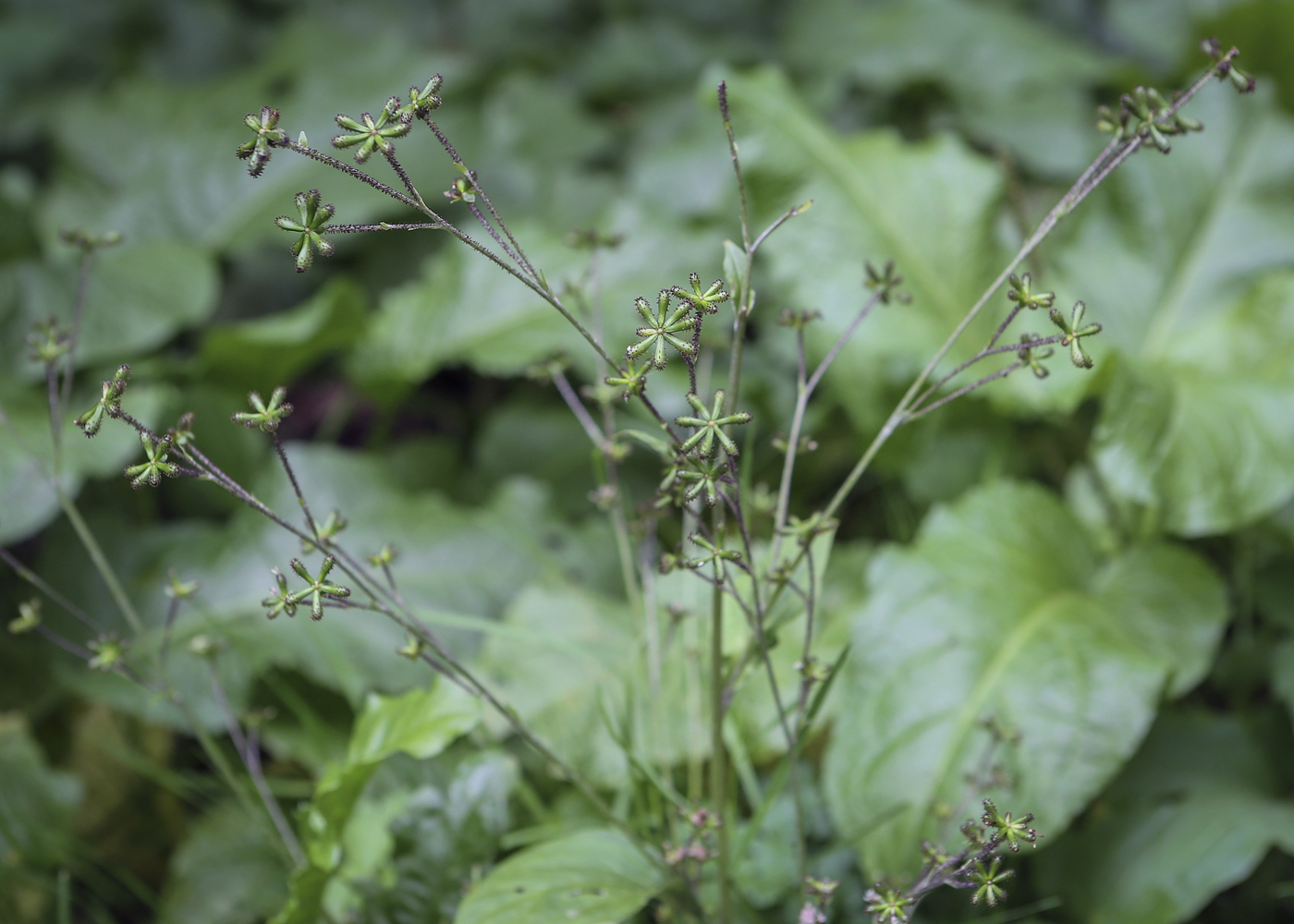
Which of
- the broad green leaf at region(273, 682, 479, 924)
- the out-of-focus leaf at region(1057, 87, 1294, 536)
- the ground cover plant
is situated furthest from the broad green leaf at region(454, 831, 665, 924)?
the out-of-focus leaf at region(1057, 87, 1294, 536)

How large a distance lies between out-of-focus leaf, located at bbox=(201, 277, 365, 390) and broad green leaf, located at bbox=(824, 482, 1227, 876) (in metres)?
0.90

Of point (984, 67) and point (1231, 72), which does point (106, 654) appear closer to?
point (1231, 72)

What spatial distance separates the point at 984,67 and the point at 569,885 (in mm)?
Answer: 1934

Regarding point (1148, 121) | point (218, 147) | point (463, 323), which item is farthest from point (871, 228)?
point (218, 147)

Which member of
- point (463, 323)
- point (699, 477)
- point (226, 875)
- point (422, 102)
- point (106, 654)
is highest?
point (463, 323)

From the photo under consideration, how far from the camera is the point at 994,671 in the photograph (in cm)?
111

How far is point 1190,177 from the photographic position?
171cm

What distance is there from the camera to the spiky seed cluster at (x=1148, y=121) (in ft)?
2.25

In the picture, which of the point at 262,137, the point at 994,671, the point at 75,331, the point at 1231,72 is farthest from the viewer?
the point at 994,671

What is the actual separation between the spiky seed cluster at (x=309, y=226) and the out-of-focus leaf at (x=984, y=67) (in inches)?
66.4

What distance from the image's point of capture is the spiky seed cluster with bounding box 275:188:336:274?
22.7 inches

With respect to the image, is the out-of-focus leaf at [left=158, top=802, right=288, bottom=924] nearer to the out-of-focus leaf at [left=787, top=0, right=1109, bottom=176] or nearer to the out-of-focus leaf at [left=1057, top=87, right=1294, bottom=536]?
the out-of-focus leaf at [left=1057, top=87, right=1294, bottom=536]

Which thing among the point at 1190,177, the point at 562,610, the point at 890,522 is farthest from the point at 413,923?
the point at 1190,177

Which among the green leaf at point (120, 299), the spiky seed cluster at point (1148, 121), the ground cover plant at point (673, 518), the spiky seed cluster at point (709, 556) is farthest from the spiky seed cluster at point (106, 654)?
the spiky seed cluster at point (1148, 121)
